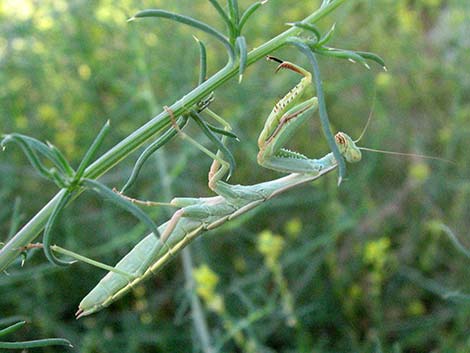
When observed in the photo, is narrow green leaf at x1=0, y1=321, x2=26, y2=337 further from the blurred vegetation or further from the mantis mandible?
the blurred vegetation

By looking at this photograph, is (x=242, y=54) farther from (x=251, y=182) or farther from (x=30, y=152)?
(x=251, y=182)

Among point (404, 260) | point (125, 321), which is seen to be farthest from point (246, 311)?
point (404, 260)

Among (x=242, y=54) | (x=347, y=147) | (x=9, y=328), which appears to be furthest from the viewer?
(x=347, y=147)

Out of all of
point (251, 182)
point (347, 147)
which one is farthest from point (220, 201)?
point (251, 182)

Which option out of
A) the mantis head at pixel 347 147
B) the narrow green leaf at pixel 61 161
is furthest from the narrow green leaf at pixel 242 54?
the mantis head at pixel 347 147

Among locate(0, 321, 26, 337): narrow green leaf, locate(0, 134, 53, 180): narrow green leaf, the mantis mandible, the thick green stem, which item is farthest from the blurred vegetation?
locate(0, 134, 53, 180): narrow green leaf
